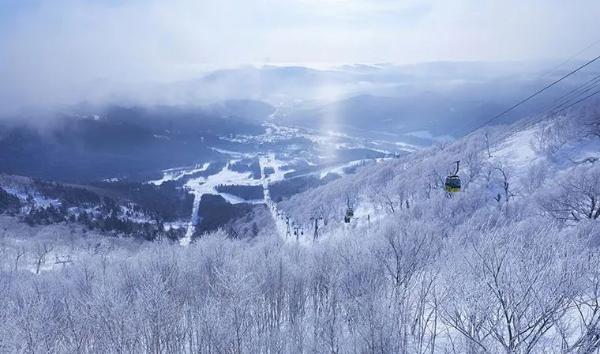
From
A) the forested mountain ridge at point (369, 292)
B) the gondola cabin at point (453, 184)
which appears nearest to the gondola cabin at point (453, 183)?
the gondola cabin at point (453, 184)

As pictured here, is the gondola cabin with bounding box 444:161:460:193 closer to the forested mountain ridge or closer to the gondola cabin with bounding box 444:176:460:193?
the gondola cabin with bounding box 444:176:460:193

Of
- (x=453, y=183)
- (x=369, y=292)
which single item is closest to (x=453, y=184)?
(x=453, y=183)

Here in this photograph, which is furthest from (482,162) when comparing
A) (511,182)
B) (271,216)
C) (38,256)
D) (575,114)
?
(38,256)

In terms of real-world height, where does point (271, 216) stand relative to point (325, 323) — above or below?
below

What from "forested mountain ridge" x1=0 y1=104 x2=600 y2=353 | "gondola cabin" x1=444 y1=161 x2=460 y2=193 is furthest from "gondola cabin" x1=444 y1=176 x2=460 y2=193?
"forested mountain ridge" x1=0 y1=104 x2=600 y2=353

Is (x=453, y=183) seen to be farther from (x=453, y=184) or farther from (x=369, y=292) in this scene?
(x=369, y=292)

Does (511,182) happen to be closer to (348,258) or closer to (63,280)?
(348,258)

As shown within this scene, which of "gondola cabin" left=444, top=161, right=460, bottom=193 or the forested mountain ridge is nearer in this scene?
the forested mountain ridge

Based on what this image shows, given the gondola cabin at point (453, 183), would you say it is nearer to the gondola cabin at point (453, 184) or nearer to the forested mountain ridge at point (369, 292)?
the gondola cabin at point (453, 184)
